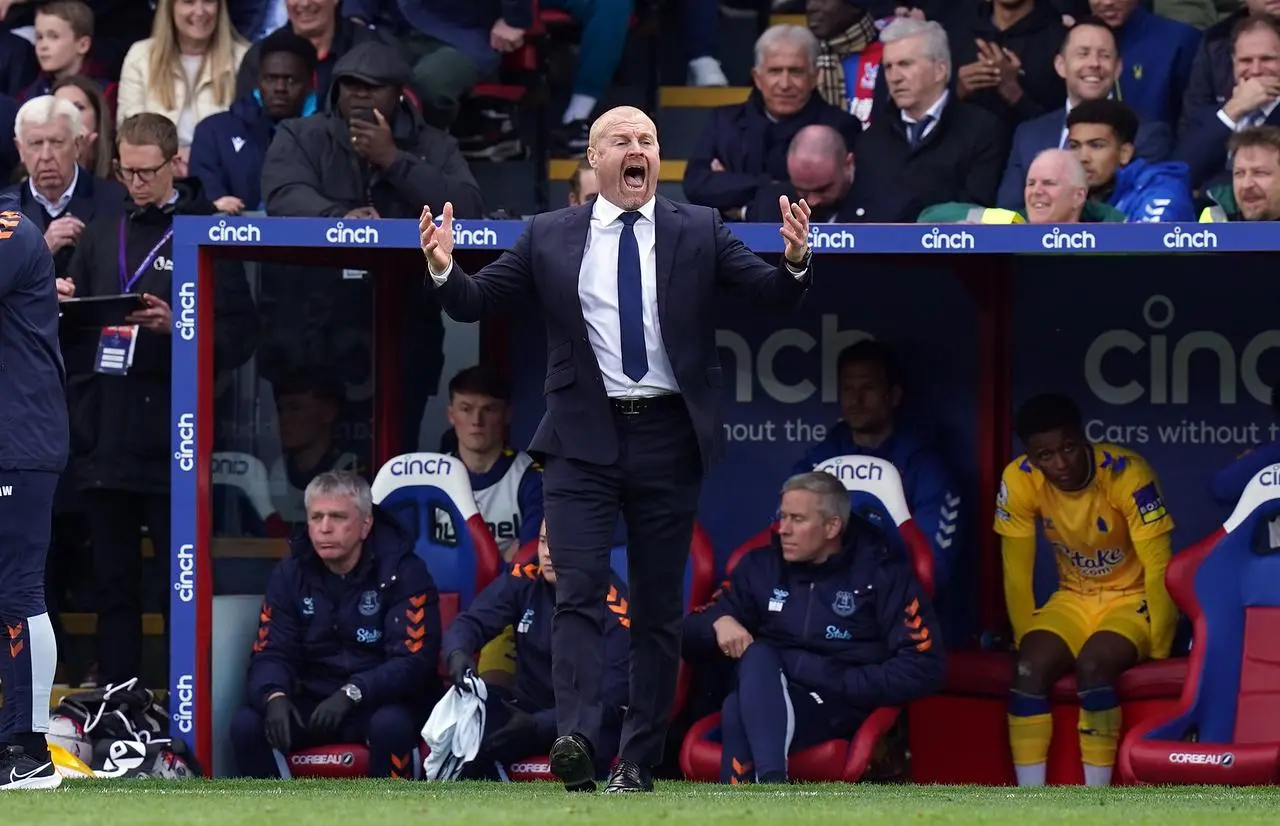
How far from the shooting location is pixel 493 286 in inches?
269

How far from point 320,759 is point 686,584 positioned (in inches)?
57.6

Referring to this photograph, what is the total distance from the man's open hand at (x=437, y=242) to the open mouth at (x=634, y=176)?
0.48 metres

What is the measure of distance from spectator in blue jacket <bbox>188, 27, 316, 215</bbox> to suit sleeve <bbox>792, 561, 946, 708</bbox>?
10.3 feet

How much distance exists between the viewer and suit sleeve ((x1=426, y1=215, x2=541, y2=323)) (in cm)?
668

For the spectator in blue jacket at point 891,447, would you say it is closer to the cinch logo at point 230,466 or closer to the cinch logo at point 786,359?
the cinch logo at point 786,359

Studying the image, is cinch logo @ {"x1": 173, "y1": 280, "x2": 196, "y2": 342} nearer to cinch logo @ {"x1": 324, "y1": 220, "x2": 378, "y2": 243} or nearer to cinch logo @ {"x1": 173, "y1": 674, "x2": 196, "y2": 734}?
cinch logo @ {"x1": 324, "y1": 220, "x2": 378, "y2": 243}

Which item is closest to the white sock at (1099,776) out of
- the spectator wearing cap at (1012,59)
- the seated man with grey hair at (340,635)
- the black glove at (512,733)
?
the black glove at (512,733)

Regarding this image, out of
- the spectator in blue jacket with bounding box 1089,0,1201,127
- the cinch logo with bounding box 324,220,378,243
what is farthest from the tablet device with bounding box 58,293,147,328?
the spectator in blue jacket with bounding box 1089,0,1201,127

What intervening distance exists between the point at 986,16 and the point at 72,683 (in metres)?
4.69

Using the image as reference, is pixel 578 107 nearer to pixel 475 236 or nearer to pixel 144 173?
pixel 144 173

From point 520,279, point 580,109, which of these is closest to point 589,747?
point 520,279

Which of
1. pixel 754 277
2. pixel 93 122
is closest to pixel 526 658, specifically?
pixel 754 277

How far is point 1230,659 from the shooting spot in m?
8.56

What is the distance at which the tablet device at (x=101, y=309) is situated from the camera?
8.82 metres
